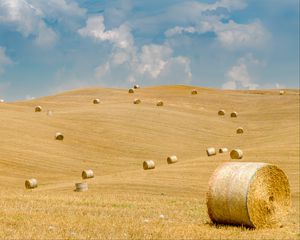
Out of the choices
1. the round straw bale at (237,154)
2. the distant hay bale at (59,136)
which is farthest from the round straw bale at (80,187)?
the distant hay bale at (59,136)

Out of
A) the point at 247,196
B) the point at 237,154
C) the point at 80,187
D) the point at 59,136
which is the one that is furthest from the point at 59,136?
the point at 247,196

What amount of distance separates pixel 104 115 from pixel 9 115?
9008mm

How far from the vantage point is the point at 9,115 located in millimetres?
49688

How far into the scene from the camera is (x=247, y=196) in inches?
595

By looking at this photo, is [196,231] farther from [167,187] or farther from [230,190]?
[167,187]

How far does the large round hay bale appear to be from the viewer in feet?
49.8

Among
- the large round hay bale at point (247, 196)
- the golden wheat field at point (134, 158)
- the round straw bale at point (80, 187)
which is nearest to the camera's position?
the golden wheat field at point (134, 158)

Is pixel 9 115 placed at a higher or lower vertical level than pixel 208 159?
higher

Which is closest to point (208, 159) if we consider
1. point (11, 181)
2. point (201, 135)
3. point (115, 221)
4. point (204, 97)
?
point (11, 181)

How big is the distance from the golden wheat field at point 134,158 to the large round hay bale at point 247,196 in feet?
1.02

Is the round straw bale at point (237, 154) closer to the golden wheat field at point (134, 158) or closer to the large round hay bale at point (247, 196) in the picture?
the golden wheat field at point (134, 158)

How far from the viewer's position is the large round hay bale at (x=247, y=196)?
49.8ft

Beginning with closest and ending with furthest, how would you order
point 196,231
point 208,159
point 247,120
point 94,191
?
point 196,231 < point 94,191 < point 208,159 < point 247,120

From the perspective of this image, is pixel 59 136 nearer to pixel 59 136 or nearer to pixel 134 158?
pixel 59 136
